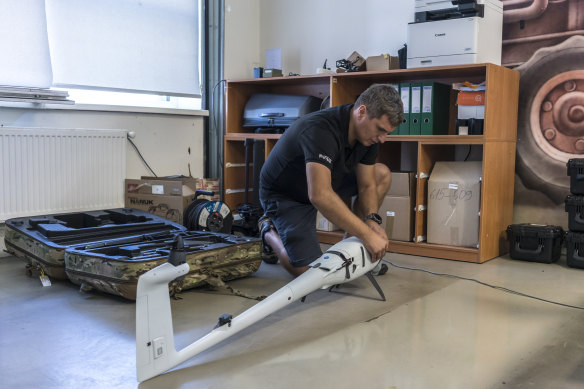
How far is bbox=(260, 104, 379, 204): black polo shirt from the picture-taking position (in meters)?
2.59

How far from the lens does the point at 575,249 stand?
11.2 feet

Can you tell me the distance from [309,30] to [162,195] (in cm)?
186

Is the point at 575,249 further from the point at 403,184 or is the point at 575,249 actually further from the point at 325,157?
the point at 325,157

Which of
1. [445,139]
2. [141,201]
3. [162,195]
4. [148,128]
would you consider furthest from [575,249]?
[148,128]

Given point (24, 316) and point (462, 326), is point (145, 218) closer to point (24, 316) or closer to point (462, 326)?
point (24, 316)

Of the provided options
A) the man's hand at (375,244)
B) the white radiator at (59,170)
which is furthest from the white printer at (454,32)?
the white radiator at (59,170)

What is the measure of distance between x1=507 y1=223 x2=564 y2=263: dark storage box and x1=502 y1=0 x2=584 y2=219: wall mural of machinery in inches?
10.9

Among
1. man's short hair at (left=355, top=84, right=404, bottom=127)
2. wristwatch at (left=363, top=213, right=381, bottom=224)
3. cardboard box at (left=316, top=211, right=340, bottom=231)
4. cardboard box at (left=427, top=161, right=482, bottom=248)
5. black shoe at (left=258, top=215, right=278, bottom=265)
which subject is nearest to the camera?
man's short hair at (left=355, top=84, right=404, bottom=127)

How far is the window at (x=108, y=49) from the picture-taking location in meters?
3.60

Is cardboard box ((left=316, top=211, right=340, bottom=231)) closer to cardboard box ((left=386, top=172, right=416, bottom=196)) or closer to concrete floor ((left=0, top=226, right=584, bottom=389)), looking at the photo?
cardboard box ((left=386, top=172, right=416, bottom=196))

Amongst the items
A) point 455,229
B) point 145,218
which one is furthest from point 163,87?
point 455,229

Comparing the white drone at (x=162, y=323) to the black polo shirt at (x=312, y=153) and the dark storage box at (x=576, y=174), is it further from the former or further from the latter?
the dark storage box at (x=576, y=174)

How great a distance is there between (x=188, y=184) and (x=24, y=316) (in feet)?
5.26

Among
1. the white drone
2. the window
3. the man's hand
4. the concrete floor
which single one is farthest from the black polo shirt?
the window
